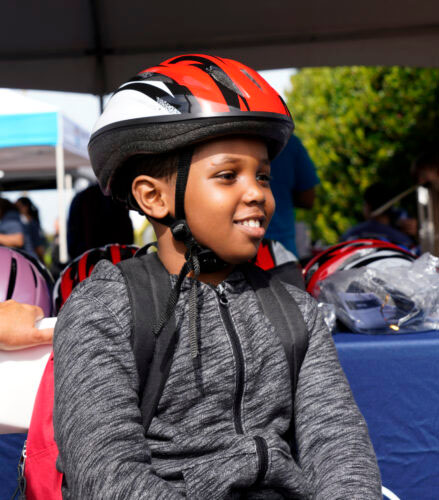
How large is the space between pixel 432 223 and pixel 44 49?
3.30 m

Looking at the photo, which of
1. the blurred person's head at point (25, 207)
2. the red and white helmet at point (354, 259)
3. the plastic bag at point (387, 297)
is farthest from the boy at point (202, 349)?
the blurred person's head at point (25, 207)

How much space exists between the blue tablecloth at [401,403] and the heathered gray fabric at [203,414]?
47 cm

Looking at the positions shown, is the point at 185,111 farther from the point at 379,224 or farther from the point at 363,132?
the point at 363,132

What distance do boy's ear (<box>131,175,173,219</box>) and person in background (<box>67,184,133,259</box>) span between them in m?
1.40

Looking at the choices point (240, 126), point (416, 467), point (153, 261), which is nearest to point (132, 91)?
point (240, 126)

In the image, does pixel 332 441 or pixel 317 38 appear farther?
pixel 317 38

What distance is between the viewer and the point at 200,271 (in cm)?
158

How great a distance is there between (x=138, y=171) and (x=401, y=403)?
3.75 ft

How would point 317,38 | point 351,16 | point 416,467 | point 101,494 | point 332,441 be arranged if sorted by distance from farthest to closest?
point 317,38
point 351,16
point 416,467
point 332,441
point 101,494

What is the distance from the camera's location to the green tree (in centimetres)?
1400

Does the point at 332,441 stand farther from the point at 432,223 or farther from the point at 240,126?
the point at 432,223

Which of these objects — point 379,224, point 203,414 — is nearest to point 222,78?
point 203,414

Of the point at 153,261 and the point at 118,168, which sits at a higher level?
the point at 118,168

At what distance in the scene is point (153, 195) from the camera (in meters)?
1.58
